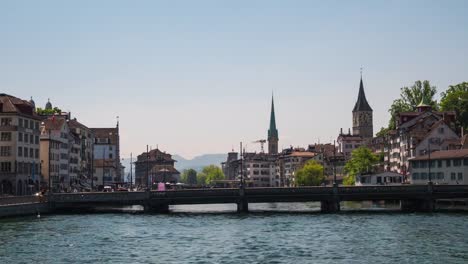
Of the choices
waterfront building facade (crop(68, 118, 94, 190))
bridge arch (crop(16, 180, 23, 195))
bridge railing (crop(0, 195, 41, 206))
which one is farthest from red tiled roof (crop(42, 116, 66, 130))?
bridge railing (crop(0, 195, 41, 206))

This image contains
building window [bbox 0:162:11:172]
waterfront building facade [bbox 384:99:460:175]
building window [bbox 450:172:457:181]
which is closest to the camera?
building window [bbox 0:162:11:172]

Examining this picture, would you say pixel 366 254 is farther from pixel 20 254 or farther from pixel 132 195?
Result: pixel 132 195

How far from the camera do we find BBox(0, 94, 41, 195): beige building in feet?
402

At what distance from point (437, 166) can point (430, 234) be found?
216 ft

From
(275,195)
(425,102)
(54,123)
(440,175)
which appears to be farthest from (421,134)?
(54,123)

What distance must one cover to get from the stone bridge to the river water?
19.7 feet

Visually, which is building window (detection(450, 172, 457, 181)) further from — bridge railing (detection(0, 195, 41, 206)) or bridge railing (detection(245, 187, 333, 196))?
bridge railing (detection(0, 195, 41, 206))

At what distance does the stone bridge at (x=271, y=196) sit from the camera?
105 meters

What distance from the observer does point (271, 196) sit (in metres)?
107

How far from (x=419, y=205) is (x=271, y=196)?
2287cm

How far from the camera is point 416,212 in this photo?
4122 inches

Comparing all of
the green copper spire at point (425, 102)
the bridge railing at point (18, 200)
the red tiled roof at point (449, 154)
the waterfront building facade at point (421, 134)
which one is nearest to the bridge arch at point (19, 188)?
the bridge railing at point (18, 200)

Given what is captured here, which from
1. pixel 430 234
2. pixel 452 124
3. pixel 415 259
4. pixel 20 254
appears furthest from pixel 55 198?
pixel 452 124

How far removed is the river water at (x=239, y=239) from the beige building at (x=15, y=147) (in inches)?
1083
